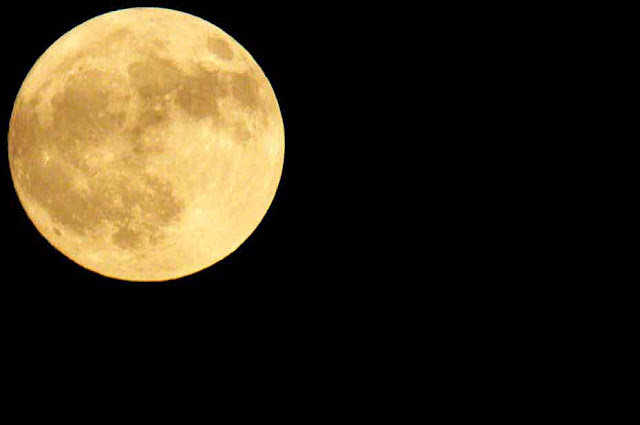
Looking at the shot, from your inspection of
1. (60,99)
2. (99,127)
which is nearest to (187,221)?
(99,127)

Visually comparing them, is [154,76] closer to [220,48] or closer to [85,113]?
[85,113]

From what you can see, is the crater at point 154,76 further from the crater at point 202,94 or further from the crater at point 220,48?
the crater at point 220,48

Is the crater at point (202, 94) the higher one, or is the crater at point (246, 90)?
the crater at point (246, 90)

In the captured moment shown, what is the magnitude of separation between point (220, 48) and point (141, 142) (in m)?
1.00

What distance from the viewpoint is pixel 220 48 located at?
4.93m

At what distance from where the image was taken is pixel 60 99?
4543 millimetres

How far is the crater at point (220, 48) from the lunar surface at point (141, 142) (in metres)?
0.01

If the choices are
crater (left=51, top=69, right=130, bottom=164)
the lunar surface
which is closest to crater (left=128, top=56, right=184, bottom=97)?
the lunar surface

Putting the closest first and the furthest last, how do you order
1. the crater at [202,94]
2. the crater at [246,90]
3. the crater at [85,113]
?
the crater at [85,113]
the crater at [202,94]
the crater at [246,90]

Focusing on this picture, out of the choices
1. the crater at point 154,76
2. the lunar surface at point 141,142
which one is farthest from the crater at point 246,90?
the crater at point 154,76

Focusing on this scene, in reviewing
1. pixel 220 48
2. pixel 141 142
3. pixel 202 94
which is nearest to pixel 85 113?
pixel 141 142

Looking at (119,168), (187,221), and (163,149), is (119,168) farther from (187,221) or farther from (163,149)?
(187,221)

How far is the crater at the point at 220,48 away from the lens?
487 cm

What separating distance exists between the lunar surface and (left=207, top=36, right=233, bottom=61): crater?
0.01 metres
